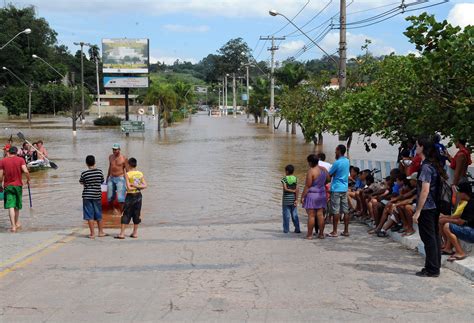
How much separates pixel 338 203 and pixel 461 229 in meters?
2.74

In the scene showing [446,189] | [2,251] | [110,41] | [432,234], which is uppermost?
[110,41]

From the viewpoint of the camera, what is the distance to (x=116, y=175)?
42.3ft

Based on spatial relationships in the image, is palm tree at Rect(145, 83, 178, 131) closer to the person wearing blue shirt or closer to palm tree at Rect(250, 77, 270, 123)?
palm tree at Rect(250, 77, 270, 123)

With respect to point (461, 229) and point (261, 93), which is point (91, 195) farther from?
point (261, 93)

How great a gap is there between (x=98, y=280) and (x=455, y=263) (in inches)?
178

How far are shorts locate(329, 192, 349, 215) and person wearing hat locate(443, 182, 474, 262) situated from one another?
2444 millimetres

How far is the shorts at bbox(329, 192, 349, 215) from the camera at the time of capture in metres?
9.95

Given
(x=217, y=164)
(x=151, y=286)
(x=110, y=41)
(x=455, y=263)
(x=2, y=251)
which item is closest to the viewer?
(x=151, y=286)

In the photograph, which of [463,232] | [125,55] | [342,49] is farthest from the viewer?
[125,55]

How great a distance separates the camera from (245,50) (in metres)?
177

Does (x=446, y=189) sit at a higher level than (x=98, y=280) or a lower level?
higher

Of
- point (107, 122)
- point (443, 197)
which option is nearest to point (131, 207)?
point (443, 197)

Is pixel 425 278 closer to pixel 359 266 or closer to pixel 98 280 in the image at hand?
pixel 359 266

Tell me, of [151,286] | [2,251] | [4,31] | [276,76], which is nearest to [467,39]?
[151,286]
